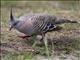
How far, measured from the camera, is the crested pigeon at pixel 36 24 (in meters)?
7.36

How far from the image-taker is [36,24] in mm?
7395

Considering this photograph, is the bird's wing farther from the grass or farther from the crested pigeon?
the grass

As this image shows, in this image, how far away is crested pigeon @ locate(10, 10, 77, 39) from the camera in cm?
736

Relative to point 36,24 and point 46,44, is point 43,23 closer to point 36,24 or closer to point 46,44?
point 36,24

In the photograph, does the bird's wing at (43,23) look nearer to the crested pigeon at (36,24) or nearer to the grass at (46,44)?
the crested pigeon at (36,24)

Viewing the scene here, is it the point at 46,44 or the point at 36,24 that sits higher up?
the point at 46,44

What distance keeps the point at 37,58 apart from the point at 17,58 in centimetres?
41

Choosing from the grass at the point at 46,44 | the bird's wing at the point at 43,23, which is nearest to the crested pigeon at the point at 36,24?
the bird's wing at the point at 43,23

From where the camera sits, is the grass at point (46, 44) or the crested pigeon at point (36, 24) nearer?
the grass at point (46, 44)

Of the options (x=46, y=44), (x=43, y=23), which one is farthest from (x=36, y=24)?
(x=46, y=44)

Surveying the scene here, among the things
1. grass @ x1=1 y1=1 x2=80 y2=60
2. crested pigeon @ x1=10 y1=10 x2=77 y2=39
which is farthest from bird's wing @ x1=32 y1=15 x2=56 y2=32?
grass @ x1=1 y1=1 x2=80 y2=60

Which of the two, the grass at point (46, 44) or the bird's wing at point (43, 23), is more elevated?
the bird's wing at point (43, 23)

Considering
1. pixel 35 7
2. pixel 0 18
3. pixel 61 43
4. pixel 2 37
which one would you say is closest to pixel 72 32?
pixel 61 43

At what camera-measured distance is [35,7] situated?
36.1 feet
